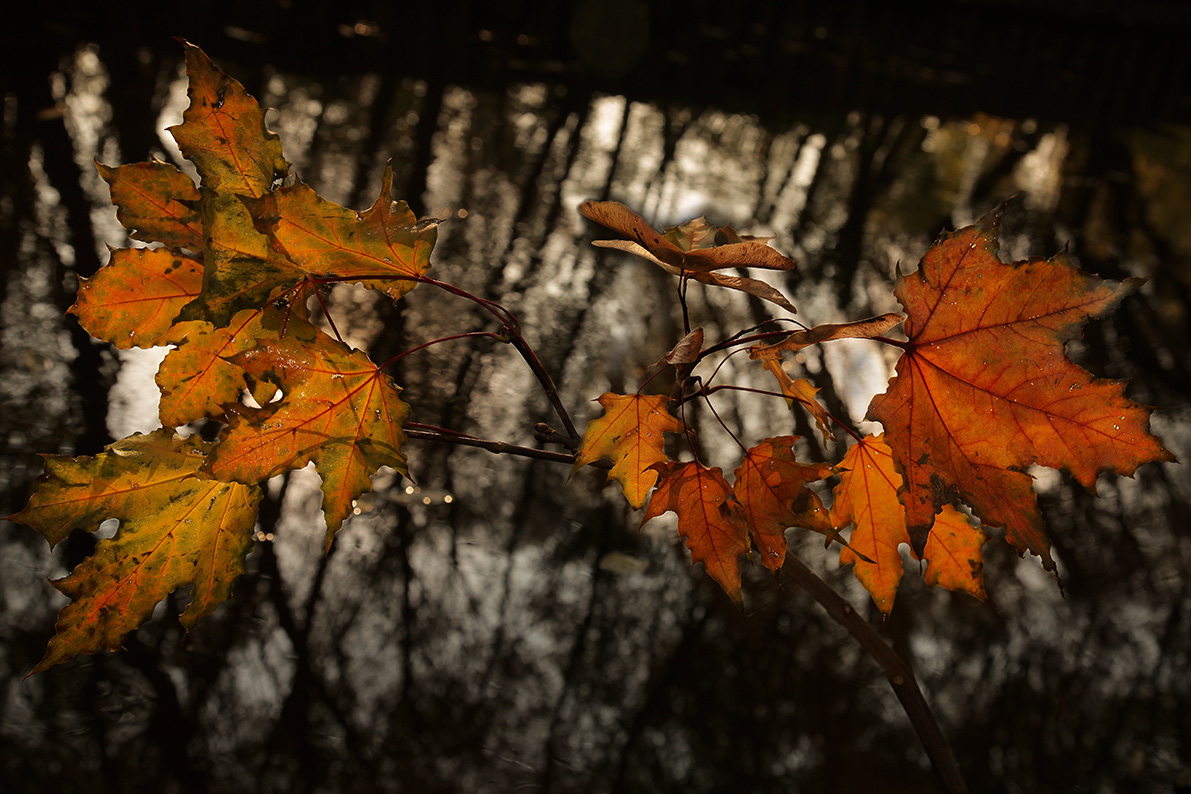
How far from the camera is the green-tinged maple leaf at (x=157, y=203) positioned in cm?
43

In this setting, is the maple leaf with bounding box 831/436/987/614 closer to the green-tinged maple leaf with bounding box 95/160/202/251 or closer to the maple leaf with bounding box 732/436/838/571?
the maple leaf with bounding box 732/436/838/571

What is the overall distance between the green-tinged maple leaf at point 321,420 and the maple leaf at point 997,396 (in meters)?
0.28

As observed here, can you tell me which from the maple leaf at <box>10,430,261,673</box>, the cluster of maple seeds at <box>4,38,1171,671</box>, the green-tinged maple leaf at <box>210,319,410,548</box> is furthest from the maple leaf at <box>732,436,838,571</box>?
the maple leaf at <box>10,430,261,673</box>

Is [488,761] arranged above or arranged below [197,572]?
below

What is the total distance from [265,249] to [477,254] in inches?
40.3

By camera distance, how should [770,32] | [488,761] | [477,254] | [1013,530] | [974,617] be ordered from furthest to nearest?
[770,32], [477,254], [974,617], [488,761], [1013,530]

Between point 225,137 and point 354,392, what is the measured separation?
0.17 metres

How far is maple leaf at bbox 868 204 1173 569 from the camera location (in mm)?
389

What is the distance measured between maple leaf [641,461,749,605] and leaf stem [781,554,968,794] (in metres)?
0.08

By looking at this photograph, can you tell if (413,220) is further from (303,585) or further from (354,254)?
(303,585)

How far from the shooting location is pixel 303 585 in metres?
0.88

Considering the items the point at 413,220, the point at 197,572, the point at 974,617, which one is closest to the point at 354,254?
the point at 413,220

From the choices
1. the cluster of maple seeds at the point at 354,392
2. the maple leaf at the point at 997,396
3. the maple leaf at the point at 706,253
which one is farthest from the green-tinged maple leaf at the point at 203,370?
the maple leaf at the point at 997,396

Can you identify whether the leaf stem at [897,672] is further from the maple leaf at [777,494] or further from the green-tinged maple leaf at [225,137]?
the green-tinged maple leaf at [225,137]
